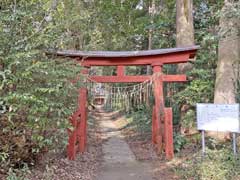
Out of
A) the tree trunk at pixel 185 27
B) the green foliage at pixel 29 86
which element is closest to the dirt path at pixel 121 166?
the green foliage at pixel 29 86

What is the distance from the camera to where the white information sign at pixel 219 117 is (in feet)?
21.2

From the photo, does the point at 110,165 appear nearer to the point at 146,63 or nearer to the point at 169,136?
the point at 169,136

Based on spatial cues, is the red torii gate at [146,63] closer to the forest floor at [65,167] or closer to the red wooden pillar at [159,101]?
the red wooden pillar at [159,101]

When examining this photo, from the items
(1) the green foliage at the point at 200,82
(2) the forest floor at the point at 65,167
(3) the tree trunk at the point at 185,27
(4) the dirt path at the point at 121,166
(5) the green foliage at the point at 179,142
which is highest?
(3) the tree trunk at the point at 185,27

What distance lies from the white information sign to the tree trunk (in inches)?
148

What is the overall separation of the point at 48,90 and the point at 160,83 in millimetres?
4532

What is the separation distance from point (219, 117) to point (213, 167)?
1.22 m

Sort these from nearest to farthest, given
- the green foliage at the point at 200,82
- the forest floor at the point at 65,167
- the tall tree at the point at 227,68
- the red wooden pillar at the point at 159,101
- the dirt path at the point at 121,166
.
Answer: the forest floor at the point at 65,167 < the dirt path at the point at 121,166 < the tall tree at the point at 227,68 < the red wooden pillar at the point at 159,101 < the green foliage at the point at 200,82

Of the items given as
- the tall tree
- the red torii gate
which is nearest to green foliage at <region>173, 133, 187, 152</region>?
the red torii gate

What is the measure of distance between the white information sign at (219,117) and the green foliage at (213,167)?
20.2 inches

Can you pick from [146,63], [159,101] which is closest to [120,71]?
[146,63]

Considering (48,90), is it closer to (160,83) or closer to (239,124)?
(239,124)

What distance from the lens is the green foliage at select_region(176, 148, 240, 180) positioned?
5.69 metres

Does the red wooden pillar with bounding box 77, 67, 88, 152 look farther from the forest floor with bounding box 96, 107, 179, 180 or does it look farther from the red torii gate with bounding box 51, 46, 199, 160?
the forest floor with bounding box 96, 107, 179, 180
